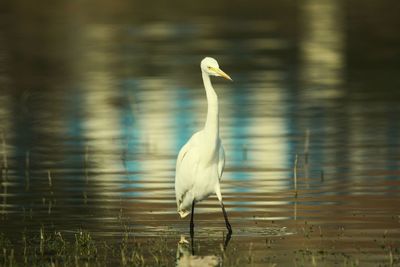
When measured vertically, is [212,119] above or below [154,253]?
above

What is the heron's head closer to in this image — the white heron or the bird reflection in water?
the white heron

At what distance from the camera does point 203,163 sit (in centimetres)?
1259

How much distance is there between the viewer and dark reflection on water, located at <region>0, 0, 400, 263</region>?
516 inches

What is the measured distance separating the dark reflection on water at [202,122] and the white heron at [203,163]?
314 mm

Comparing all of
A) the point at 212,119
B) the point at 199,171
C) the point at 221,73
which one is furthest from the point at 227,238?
the point at 221,73

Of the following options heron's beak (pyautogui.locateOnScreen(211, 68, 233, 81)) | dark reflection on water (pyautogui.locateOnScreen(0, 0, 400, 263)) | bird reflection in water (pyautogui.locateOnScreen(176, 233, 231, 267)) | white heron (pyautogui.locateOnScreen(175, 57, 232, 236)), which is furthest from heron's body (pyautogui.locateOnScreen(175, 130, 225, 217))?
bird reflection in water (pyautogui.locateOnScreen(176, 233, 231, 267))

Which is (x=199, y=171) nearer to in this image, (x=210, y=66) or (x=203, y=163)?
(x=203, y=163)

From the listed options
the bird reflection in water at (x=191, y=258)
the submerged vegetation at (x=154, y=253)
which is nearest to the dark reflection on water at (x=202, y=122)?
the submerged vegetation at (x=154, y=253)

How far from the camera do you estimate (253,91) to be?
82.9 feet

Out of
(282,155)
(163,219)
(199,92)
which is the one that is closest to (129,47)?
(199,92)

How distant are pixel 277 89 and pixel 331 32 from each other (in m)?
14.4

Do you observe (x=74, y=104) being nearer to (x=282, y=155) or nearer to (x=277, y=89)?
(x=277, y=89)

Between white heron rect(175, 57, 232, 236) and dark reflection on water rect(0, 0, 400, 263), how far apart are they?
314 millimetres

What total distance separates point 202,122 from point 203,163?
26.5ft
